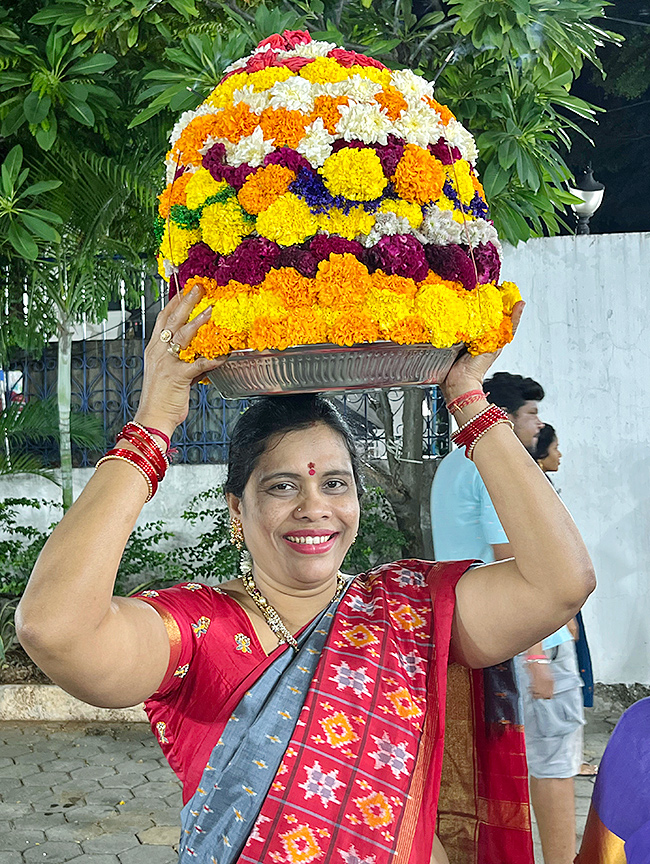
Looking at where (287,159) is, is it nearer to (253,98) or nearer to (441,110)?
(253,98)

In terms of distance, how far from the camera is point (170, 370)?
4.89 feet

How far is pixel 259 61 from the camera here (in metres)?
1.60

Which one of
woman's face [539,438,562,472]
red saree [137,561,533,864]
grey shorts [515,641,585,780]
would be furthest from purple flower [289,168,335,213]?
woman's face [539,438,562,472]

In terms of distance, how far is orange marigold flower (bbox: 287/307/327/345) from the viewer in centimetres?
140

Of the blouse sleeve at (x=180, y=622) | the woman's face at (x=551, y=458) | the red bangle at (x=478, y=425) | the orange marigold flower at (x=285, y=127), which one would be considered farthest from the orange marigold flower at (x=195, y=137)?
the woman's face at (x=551, y=458)

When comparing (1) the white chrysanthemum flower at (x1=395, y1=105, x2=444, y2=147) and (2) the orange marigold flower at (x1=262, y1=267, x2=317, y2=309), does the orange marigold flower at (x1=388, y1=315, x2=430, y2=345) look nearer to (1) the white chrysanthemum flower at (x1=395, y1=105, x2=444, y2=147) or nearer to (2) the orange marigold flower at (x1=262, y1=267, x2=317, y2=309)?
(2) the orange marigold flower at (x1=262, y1=267, x2=317, y2=309)

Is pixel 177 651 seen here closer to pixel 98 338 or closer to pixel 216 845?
pixel 216 845

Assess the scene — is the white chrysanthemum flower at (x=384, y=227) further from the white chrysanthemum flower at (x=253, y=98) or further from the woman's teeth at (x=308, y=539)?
the woman's teeth at (x=308, y=539)

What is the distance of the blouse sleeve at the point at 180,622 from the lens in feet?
5.22

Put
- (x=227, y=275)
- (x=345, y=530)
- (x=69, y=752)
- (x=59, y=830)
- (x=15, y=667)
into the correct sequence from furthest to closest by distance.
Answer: (x=15, y=667) < (x=69, y=752) < (x=59, y=830) < (x=345, y=530) < (x=227, y=275)

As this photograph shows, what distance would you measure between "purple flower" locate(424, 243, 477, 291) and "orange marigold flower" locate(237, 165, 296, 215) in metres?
0.26

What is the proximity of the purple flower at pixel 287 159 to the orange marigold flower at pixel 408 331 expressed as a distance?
1.00 feet

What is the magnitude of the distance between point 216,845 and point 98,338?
6.56 m

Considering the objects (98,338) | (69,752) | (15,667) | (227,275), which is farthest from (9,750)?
(227,275)
